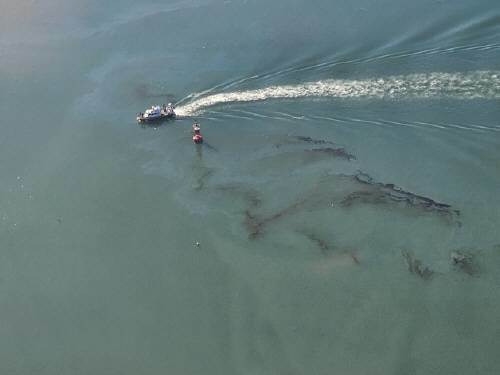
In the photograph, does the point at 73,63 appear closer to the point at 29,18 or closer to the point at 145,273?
the point at 29,18

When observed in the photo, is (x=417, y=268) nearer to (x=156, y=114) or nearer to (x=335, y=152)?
(x=335, y=152)

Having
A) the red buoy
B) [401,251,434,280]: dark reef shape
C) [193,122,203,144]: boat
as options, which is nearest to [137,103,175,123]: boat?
[193,122,203,144]: boat

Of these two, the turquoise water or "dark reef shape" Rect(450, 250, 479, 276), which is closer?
the turquoise water

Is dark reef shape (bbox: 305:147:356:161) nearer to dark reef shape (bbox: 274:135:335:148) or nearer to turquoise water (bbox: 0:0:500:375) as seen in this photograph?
turquoise water (bbox: 0:0:500:375)

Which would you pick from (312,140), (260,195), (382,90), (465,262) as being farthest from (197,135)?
(465,262)

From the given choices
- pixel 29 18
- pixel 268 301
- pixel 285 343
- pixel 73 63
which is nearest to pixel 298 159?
pixel 268 301
